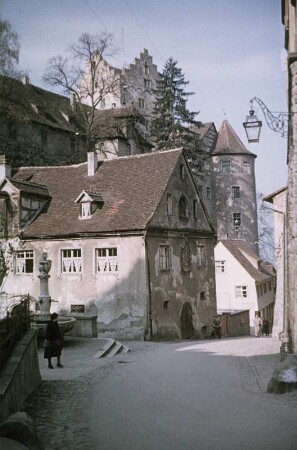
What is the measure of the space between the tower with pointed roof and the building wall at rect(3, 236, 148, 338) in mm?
28939

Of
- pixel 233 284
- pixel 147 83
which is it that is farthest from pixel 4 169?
pixel 147 83

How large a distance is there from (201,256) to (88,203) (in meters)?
7.89

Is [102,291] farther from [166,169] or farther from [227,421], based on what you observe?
[227,421]

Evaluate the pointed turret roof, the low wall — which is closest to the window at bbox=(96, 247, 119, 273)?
the low wall

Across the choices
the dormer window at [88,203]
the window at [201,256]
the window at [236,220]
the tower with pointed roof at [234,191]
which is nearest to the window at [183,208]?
the window at [201,256]

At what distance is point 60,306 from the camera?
2633cm

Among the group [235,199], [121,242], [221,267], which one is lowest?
[221,267]

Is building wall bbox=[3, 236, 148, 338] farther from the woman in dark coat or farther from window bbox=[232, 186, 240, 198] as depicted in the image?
window bbox=[232, 186, 240, 198]

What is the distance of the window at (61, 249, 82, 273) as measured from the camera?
26.2m

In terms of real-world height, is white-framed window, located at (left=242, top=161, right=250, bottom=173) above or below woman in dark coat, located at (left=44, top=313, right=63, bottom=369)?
above

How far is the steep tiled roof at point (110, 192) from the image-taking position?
25.7 meters

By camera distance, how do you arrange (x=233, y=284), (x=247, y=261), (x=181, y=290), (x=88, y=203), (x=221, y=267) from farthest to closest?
(x=247, y=261) → (x=221, y=267) → (x=233, y=284) → (x=181, y=290) → (x=88, y=203)

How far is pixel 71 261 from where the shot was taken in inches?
1041

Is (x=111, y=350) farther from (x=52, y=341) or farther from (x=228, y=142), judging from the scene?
(x=228, y=142)
